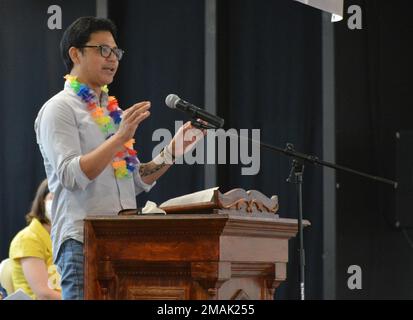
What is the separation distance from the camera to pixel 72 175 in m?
2.53

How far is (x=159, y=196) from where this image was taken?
5.62m

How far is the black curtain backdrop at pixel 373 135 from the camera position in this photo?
17.4 feet

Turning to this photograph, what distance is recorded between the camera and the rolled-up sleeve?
2533mm

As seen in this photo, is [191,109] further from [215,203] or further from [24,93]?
[24,93]

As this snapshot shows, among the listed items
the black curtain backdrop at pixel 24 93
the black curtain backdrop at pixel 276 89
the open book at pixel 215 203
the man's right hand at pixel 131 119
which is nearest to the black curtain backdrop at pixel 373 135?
the black curtain backdrop at pixel 276 89

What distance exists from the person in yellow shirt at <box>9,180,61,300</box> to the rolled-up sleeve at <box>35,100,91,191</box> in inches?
67.1

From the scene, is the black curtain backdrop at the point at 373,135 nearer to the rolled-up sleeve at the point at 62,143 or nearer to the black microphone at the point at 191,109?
the black microphone at the point at 191,109

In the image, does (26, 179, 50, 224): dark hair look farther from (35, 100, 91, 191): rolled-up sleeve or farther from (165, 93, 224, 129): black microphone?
(165, 93, 224, 129): black microphone

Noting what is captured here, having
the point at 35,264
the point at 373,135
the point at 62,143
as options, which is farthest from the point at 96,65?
the point at 373,135

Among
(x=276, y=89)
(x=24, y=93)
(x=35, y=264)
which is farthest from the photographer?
(x=24, y=93)

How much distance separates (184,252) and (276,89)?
133 inches
